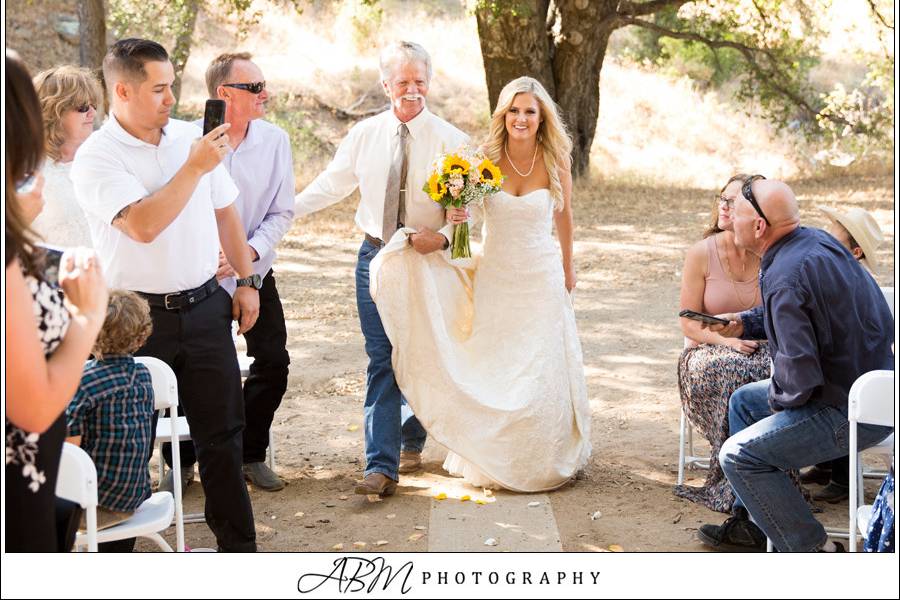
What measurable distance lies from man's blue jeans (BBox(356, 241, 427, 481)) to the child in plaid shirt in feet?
5.91

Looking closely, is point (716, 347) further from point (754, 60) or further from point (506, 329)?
point (754, 60)

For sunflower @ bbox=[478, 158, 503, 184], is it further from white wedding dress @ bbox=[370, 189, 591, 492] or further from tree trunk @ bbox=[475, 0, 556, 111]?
tree trunk @ bbox=[475, 0, 556, 111]

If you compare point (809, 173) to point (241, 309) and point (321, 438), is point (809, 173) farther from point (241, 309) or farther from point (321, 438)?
point (241, 309)

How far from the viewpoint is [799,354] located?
4133mm

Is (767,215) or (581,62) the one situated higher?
(581,62)

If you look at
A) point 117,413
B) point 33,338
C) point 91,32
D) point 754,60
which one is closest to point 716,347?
point 117,413

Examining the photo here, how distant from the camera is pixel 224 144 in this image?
3.96 meters

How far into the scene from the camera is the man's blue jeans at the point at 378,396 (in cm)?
543

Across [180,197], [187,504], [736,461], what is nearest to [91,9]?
[187,504]

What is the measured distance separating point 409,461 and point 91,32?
9.19 m

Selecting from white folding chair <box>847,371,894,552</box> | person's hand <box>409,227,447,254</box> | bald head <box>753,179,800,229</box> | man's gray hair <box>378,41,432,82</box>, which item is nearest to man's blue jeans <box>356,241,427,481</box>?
person's hand <box>409,227,447,254</box>

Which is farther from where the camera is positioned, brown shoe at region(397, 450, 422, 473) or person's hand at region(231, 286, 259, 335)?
brown shoe at region(397, 450, 422, 473)

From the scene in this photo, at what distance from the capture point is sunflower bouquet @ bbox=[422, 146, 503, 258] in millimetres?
5324

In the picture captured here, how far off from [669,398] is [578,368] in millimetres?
1761
